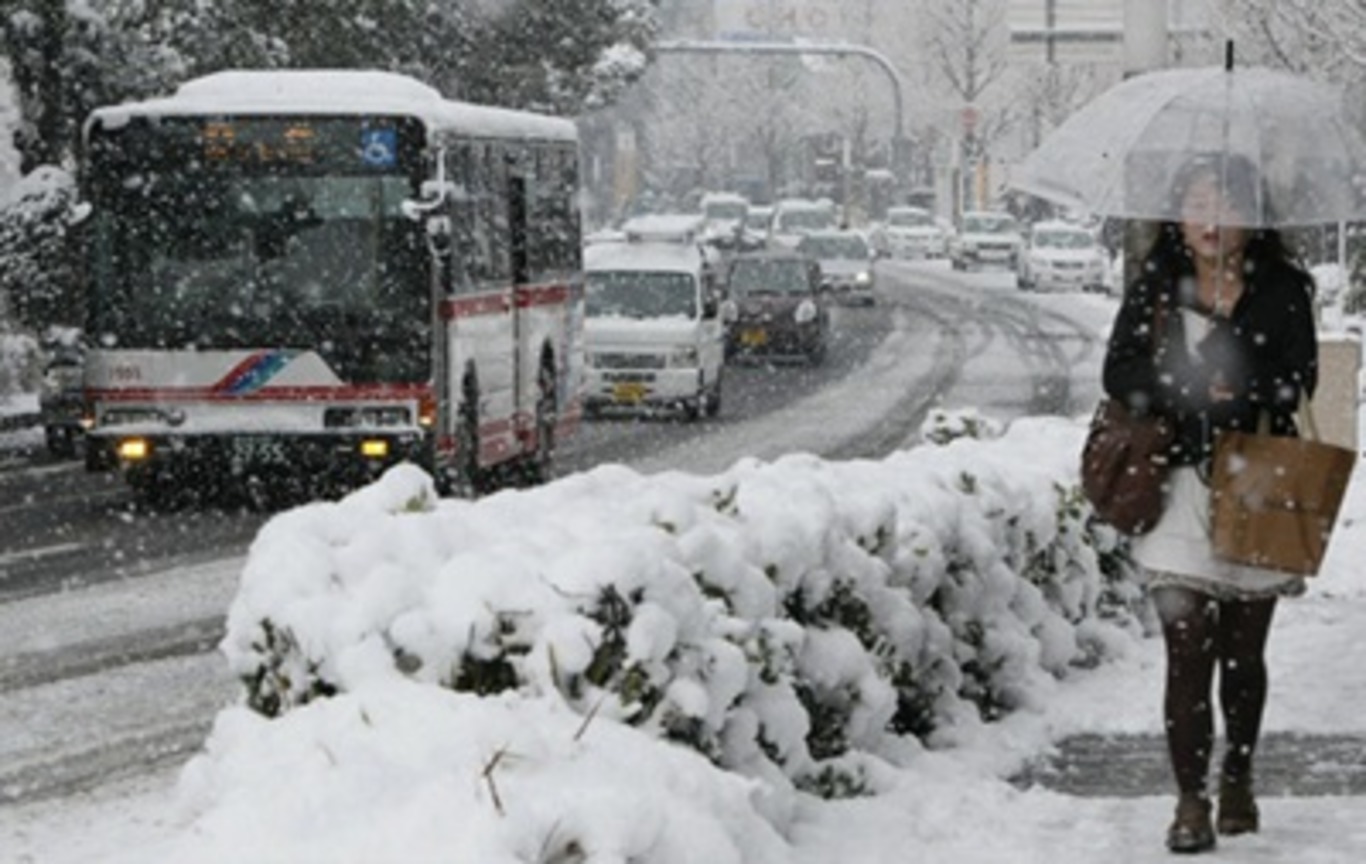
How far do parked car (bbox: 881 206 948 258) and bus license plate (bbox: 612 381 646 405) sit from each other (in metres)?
65.9

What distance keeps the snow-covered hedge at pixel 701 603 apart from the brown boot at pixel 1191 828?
A: 3.47ft

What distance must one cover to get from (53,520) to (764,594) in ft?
48.6

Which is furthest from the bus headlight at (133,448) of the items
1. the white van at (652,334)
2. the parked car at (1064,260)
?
the parked car at (1064,260)

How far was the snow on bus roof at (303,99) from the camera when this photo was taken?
2222cm

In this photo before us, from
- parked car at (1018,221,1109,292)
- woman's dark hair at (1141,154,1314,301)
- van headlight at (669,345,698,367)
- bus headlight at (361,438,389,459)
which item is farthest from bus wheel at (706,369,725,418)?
parked car at (1018,221,1109,292)

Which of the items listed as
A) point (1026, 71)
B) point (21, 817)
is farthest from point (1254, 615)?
point (1026, 71)

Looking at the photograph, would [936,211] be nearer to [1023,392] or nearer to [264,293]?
[1023,392]

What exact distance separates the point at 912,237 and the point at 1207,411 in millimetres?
92942

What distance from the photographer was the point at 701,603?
26.5 ft

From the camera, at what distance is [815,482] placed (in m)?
9.95

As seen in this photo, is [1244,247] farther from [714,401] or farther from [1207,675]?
[714,401]

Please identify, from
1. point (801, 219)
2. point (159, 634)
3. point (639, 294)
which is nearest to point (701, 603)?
point (159, 634)

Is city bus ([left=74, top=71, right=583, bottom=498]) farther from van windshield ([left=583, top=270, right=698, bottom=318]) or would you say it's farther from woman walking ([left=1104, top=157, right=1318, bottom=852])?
woman walking ([left=1104, top=157, right=1318, bottom=852])

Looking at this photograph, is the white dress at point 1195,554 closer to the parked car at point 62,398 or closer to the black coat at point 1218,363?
the black coat at point 1218,363
